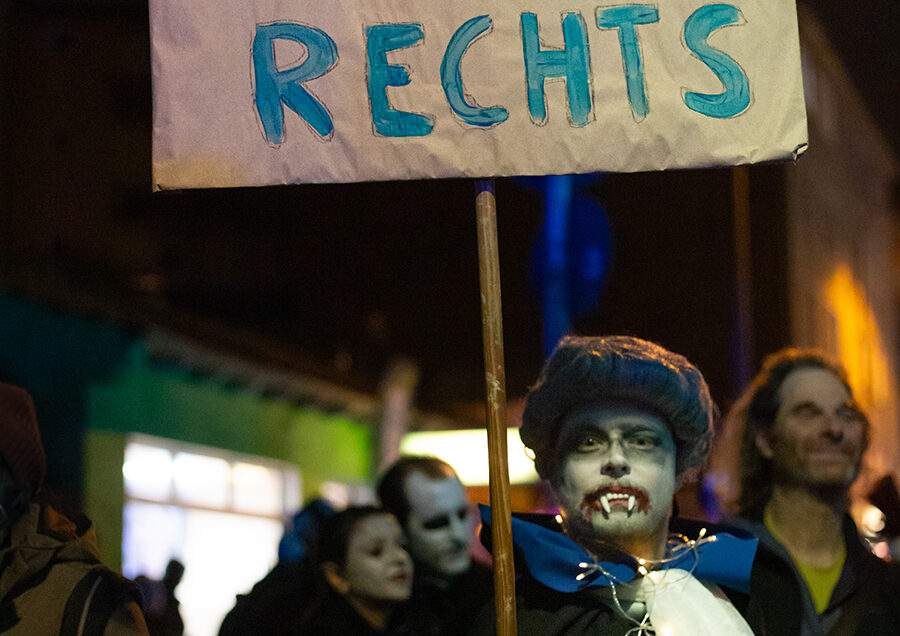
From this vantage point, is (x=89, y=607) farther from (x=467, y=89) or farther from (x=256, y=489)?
(x=256, y=489)

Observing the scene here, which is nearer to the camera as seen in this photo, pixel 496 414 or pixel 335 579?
pixel 496 414

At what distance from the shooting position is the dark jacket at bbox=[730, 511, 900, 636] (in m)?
3.46

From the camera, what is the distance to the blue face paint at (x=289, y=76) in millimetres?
3039

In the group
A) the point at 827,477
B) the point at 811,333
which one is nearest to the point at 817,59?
the point at 811,333

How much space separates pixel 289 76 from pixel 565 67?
2.15 ft

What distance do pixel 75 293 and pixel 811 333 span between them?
6229 millimetres

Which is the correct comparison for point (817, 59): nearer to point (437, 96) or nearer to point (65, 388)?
point (65, 388)

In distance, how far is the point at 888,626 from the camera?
3.41m

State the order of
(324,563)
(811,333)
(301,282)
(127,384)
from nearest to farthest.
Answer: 1. (324,563)
2. (127,384)
3. (811,333)
4. (301,282)

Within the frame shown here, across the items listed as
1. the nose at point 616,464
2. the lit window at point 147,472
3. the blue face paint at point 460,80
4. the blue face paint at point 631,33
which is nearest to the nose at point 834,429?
the nose at point 616,464

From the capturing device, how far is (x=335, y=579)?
4.43 m

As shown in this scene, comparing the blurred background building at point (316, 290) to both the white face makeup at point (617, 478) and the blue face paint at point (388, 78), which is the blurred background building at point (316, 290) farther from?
the blue face paint at point (388, 78)

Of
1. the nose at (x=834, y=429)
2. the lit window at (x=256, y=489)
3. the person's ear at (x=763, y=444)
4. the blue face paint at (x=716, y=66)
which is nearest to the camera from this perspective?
the blue face paint at (x=716, y=66)

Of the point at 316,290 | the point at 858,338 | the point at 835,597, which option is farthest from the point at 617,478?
the point at 316,290
